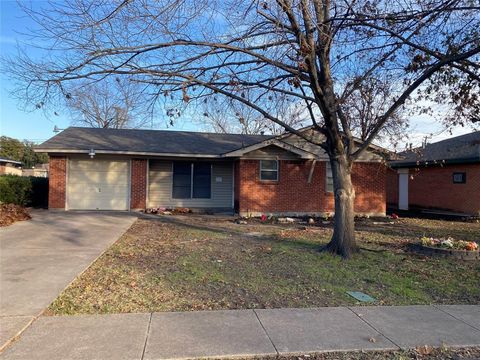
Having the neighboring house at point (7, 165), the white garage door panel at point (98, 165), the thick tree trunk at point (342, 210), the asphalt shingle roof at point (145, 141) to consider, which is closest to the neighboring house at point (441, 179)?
the asphalt shingle roof at point (145, 141)

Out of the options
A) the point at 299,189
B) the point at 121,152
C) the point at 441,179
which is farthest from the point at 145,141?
the point at 441,179

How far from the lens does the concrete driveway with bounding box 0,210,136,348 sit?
17.9 feet

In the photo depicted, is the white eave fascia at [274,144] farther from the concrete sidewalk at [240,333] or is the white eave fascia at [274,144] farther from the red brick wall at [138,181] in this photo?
the concrete sidewalk at [240,333]

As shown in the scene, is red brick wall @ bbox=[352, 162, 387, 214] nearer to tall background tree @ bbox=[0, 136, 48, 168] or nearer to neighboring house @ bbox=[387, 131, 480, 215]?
neighboring house @ bbox=[387, 131, 480, 215]

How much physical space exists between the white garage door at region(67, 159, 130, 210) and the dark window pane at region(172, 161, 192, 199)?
2189 mm

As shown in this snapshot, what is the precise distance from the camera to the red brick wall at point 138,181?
18.5 metres

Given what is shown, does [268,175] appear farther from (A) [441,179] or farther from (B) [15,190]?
(B) [15,190]

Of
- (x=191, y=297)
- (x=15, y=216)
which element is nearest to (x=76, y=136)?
(x=15, y=216)

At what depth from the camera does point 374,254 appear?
9648mm

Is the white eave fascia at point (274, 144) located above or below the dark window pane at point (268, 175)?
above

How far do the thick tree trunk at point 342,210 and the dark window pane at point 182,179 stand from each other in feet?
35.5

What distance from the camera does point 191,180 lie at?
19.6 metres

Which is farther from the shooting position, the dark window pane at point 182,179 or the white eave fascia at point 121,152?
the dark window pane at point 182,179

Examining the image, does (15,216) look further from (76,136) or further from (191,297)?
(191,297)
